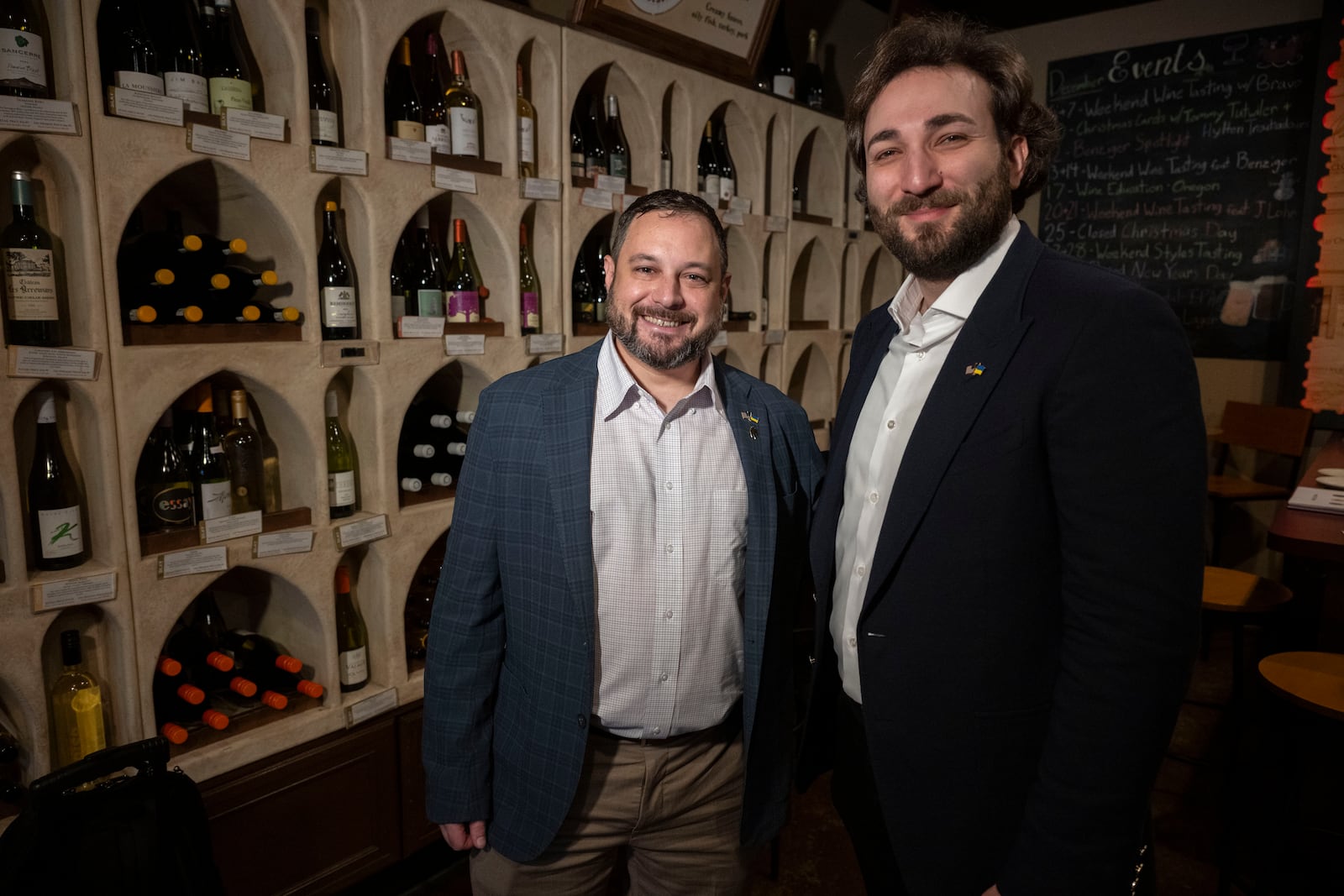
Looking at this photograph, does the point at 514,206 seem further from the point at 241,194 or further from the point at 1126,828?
the point at 1126,828

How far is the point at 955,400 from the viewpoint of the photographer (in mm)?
1007

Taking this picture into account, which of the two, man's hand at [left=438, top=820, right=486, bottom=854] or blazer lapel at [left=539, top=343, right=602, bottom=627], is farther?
man's hand at [left=438, top=820, right=486, bottom=854]

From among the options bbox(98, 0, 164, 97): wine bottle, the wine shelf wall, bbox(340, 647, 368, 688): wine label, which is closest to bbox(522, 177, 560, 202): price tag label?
the wine shelf wall

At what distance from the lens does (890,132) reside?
3.79 feet

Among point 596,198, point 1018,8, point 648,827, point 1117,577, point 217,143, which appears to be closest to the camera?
point 1117,577

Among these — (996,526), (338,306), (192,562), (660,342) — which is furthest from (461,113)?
(996,526)

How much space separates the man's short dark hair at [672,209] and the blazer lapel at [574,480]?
1.01 ft

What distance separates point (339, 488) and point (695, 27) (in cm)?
183

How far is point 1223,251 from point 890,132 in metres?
3.56

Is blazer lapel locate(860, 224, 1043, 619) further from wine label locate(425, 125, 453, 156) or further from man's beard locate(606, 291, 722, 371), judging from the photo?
wine label locate(425, 125, 453, 156)

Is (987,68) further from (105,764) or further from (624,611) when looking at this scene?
(105,764)

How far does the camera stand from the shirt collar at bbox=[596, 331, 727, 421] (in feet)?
4.47

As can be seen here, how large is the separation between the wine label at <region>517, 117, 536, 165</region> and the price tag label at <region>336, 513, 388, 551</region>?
104 cm

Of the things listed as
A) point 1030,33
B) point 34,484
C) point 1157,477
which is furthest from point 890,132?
point 1030,33
